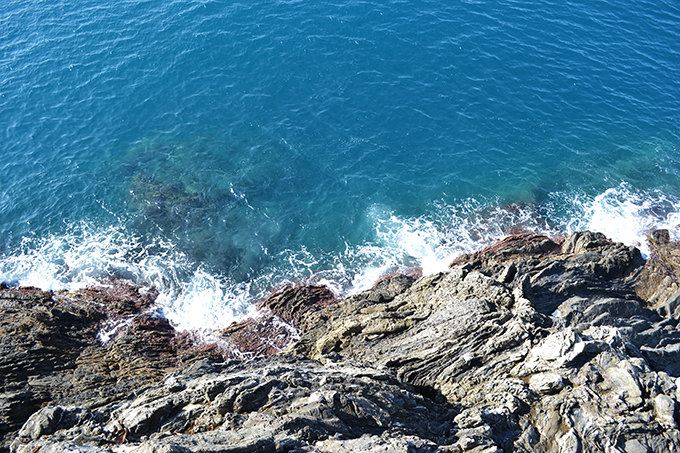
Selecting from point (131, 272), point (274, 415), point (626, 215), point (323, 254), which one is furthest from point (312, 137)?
point (274, 415)

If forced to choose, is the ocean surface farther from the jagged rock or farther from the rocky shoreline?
the jagged rock

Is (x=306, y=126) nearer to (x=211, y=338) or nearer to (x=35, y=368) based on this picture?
(x=211, y=338)

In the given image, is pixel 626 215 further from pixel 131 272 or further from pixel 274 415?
pixel 131 272

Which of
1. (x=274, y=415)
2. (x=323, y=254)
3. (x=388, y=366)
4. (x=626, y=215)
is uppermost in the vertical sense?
(x=274, y=415)

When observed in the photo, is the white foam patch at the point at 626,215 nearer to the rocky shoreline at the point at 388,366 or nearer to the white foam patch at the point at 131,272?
the rocky shoreline at the point at 388,366

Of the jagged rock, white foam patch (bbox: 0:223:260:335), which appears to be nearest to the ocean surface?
white foam patch (bbox: 0:223:260:335)

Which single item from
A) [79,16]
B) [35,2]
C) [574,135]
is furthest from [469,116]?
[35,2]
